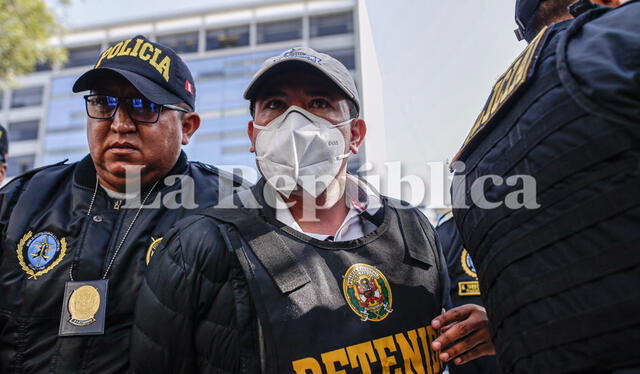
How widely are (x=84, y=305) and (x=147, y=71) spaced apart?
99cm

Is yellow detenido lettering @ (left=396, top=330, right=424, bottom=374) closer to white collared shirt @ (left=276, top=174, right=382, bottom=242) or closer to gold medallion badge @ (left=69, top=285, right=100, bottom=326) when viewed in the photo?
white collared shirt @ (left=276, top=174, right=382, bottom=242)

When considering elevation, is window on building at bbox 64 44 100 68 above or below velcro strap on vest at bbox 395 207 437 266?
above

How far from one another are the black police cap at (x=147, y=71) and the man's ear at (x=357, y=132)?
814 mm

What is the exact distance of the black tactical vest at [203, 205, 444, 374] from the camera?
1.27m

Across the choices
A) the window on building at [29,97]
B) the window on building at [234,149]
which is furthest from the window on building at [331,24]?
the window on building at [29,97]

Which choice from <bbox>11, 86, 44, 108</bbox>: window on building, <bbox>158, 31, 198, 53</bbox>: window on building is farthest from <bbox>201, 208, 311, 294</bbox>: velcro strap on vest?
<bbox>11, 86, 44, 108</bbox>: window on building

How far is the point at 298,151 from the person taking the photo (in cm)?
163

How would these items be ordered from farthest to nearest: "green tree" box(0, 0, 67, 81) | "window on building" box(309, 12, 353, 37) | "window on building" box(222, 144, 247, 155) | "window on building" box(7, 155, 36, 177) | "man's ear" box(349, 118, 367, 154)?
"window on building" box(7, 155, 36, 177), "window on building" box(309, 12, 353, 37), "window on building" box(222, 144, 247, 155), "green tree" box(0, 0, 67, 81), "man's ear" box(349, 118, 367, 154)

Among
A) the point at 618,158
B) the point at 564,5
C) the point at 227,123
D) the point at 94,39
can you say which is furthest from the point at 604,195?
the point at 94,39

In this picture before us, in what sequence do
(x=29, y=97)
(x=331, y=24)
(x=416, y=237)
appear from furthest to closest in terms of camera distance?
(x=29, y=97), (x=331, y=24), (x=416, y=237)

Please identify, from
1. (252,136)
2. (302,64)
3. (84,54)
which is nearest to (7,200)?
(252,136)

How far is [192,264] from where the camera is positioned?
4.50ft

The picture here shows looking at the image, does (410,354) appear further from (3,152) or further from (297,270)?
(3,152)

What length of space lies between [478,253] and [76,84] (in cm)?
168
